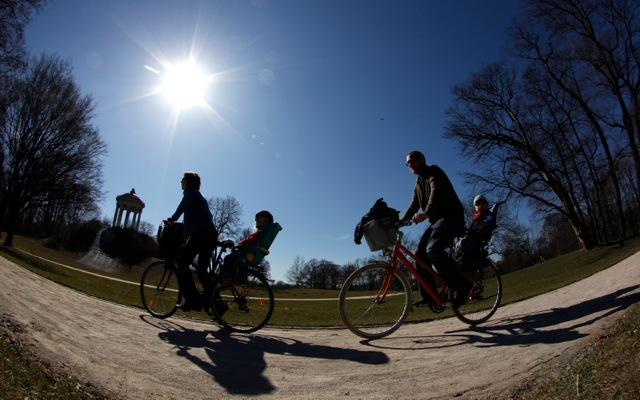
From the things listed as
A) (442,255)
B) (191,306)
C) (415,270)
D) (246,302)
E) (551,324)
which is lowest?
(191,306)

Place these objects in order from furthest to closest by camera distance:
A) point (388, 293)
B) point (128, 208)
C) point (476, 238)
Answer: point (128, 208), point (476, 238), point (388, 293)

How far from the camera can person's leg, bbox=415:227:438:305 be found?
437 cm

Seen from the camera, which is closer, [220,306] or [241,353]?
[241,353]

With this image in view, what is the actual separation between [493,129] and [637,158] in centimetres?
779

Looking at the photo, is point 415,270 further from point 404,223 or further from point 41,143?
point 41,143

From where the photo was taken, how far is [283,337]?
4527 mm

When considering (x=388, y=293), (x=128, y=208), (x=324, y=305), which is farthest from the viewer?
(x=128, y=208)

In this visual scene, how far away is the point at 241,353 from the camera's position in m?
3.47

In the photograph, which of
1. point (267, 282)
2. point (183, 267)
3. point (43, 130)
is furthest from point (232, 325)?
point (43, 130)

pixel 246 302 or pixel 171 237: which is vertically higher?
pixel 171 237

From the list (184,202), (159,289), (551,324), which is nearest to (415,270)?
(551,324)

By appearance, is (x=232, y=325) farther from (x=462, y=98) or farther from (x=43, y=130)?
(x=43, y=130)

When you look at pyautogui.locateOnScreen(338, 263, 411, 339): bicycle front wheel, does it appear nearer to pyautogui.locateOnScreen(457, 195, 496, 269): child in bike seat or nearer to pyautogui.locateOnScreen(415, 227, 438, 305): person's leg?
pyautogui.locateOnScreen(415, 227, 438, 305): person's leg

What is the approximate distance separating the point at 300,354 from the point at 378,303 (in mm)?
1434
